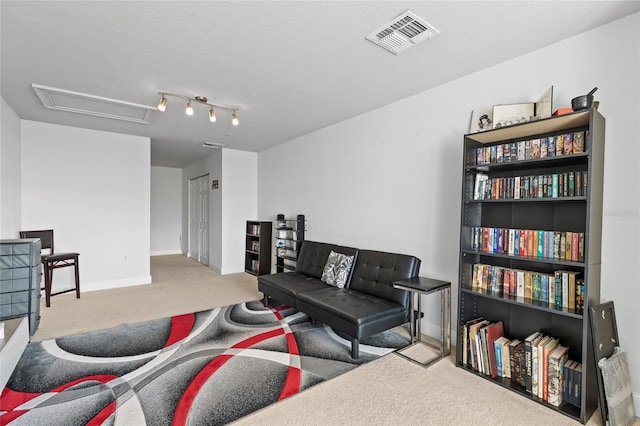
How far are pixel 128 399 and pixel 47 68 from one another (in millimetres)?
2855

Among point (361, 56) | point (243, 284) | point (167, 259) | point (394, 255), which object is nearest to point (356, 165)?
point (394, 255)

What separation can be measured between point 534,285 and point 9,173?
19.1 ft

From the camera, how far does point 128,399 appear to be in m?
2.03

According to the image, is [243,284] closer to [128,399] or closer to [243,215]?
[243,215]

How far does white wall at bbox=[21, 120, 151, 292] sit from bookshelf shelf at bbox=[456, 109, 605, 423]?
516 centimetres

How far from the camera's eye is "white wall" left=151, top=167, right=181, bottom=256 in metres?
8.41

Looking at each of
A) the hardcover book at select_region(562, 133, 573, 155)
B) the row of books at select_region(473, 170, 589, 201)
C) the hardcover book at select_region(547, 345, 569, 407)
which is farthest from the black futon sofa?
the hardcover book at select_region(562, 133, 573, 155)

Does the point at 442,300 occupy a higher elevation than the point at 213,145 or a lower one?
lower

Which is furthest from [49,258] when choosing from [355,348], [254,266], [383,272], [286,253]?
[383,272]

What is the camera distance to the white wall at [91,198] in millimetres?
4461

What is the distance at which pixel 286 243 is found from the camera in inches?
211

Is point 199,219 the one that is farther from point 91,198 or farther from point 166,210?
point 91,198

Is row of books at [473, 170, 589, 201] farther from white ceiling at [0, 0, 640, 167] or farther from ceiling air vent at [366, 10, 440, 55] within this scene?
ceiling air vent at [366, 10, 440, 55]

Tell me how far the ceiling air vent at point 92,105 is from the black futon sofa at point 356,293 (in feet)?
8.71
